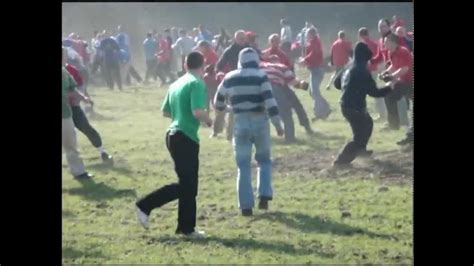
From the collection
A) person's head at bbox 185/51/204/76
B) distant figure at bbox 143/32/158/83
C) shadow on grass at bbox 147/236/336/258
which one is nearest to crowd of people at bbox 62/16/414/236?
person's head at bbox 185/51/204/76

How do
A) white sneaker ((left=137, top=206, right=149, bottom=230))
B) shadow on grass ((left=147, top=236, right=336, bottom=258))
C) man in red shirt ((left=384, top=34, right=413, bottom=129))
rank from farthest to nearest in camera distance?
man in red shirt ((left=384, top=34, right=413, bottom=129)) → white sneaker ((left=137, top=206, right=149, bottom=230)) → shadow on grass ((left=147, top=236, right=336, bottom=258))

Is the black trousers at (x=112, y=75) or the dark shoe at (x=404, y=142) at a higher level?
the black trousers at (x=112, y=75)

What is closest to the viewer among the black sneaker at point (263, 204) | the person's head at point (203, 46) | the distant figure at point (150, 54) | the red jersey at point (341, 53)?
A: the black sneaker at point (263, 204)

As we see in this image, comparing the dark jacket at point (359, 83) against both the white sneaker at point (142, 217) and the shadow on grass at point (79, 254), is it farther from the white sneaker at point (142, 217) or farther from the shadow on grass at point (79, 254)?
the shadow on grass at point (79, 254)

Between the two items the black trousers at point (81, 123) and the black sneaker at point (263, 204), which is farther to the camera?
the black trousers at point (81, 123)

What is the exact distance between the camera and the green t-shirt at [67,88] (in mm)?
12758

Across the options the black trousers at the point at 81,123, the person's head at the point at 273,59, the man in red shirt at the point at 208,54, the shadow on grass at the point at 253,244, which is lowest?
the shadow on grass at the point at 253,244

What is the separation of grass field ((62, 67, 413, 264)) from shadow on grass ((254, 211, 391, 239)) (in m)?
0.01

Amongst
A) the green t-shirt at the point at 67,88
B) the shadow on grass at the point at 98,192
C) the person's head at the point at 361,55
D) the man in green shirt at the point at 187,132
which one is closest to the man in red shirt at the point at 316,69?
the person's head at the point at 361,55

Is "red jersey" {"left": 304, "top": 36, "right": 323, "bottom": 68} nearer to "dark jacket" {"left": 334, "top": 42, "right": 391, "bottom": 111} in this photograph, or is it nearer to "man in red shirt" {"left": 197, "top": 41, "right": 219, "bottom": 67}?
"man in red shirt" {"left": 197, "top": 41, "right": 219, "bottom": 67}

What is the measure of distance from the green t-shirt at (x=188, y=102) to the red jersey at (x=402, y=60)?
20.1 ft

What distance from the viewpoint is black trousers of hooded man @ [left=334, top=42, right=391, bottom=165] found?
13570mm

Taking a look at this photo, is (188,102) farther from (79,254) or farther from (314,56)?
(314,56)
